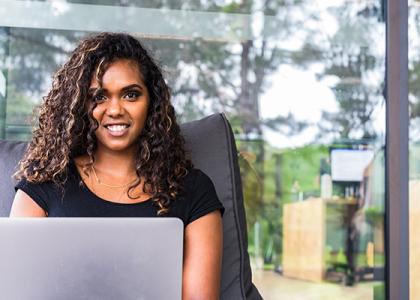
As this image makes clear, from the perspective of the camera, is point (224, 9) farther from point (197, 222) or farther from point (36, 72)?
point (197, 222)

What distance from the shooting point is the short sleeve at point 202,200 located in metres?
1.58

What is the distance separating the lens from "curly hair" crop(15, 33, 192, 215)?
5.16 ft

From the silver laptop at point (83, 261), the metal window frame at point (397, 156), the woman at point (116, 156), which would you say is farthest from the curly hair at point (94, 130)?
the metal window frame at point (397, 156)

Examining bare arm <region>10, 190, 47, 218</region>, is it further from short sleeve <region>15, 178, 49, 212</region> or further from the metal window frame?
the metal window frame

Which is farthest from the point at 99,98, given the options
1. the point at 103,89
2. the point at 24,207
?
the point at 24,207

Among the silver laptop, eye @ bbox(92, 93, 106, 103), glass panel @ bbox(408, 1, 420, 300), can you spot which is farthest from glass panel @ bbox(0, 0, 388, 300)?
the silver laptop

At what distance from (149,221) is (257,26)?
2129mm

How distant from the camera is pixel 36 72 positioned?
2.77m

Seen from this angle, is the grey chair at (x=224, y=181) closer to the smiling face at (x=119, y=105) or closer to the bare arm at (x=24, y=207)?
the bare arm at (x=24, y=207)

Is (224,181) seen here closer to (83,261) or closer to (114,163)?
(114,163)

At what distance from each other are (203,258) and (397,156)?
1517mm

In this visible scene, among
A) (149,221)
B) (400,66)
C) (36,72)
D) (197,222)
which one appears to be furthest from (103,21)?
(149,221)

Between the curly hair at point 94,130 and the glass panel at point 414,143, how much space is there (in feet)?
4.67

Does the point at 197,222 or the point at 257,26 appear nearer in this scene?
the point at 197,222
